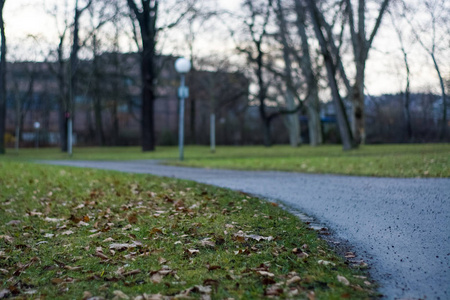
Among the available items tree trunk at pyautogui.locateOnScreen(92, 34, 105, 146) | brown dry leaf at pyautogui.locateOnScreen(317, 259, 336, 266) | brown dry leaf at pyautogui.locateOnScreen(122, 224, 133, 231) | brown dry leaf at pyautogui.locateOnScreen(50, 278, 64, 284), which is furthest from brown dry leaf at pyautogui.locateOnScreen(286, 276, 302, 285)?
tree trunk at pyautogui.locateOnScreen(92, 34, 105, 146)

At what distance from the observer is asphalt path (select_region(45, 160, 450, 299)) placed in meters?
4.07

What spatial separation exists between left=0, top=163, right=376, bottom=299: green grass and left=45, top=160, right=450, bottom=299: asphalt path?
0.36 m

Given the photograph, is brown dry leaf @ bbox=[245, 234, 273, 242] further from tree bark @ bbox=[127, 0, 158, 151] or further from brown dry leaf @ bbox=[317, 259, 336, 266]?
tree bark @ bbox=[127, 0, 158, 151]

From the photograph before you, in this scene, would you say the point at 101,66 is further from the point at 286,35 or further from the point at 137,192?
the point at 137,192

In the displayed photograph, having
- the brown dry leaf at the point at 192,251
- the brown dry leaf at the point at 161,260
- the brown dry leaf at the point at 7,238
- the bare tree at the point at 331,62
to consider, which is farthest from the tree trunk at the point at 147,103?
the brown dry leaf at the point at 161,260

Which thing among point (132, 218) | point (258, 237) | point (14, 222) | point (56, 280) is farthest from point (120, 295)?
point (14, 222)

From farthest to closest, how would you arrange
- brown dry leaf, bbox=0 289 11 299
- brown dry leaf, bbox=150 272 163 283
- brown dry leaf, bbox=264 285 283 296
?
brown dry leaf, bbox=150 272 163 283
brown dry leaf, bbox=0 289 11 299
brown dry leaf, bbox=264 285 283 296

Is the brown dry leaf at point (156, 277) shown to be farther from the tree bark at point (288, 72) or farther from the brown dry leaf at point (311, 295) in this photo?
the tree bark at point (288, 72)

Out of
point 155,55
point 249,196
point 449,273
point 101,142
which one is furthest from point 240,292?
point 101,142

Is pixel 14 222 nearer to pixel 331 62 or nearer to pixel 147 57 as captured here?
pixel 331 62

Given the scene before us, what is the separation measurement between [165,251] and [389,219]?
9.52 ft

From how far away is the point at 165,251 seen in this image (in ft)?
16.9

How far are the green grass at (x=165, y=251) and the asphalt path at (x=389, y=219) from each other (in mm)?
362

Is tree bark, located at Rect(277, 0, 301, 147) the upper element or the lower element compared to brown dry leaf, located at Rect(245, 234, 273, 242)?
upper
